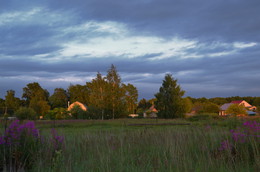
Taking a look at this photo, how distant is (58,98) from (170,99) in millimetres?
40089

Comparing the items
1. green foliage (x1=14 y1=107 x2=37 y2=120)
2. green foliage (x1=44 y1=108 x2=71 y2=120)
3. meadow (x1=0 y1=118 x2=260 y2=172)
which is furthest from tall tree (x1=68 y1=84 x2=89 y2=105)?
meadow (x1=0 y1=118 x2=260 y2=172)

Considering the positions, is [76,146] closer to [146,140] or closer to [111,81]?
[146,140]

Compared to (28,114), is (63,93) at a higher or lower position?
higher

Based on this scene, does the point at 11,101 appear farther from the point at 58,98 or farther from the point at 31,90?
the point at 58,98

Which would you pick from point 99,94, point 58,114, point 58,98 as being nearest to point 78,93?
point 58,98

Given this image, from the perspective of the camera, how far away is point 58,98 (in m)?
66.2

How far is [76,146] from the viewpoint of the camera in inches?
265

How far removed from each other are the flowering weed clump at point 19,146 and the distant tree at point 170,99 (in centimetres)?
2863

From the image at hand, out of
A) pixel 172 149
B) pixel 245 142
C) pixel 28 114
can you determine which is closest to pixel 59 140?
pixel 172 149

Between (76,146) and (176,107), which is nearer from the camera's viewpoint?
(76,146)

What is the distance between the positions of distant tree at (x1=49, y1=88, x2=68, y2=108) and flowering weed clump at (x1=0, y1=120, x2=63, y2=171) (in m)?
62.0

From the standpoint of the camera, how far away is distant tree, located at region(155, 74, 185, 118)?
33125mm

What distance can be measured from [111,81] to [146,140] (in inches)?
1314

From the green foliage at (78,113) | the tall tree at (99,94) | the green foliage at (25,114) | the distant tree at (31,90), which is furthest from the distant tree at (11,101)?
the green foliage at (25,114)
